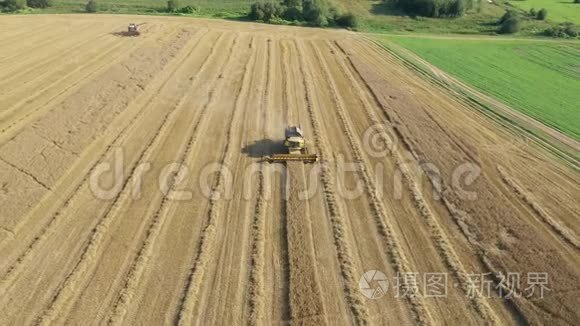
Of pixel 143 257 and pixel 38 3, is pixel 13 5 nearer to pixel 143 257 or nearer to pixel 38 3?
pixel 38 3

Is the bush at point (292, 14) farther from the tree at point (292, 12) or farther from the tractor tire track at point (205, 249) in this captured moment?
the tractor tire track at point (205, 249)

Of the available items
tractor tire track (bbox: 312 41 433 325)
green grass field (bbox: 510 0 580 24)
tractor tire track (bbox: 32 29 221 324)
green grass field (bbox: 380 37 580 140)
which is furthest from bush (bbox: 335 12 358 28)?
tractor tire track (bbox: 32 29 221 324)

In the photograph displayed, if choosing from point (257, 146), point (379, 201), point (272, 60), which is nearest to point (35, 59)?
point (272, 60)

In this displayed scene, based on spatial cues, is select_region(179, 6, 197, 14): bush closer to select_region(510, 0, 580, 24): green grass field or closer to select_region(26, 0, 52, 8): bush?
select_region(26, 0, 52, 8): bush

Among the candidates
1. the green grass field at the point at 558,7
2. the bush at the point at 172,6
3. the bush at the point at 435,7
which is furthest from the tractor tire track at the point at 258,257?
the green grass field at the point at 558,7

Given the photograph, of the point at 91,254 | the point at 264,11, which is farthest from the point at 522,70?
the point at 91,254

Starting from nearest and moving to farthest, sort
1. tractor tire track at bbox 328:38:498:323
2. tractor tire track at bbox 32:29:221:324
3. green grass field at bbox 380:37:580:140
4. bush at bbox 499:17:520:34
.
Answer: tractor tire track at bbox 32:29:221:324, tractor tire track at bbox 328:38:498:323, green grass field at bbox 380:37:580:140, bush at bbox 499:17:520:34
